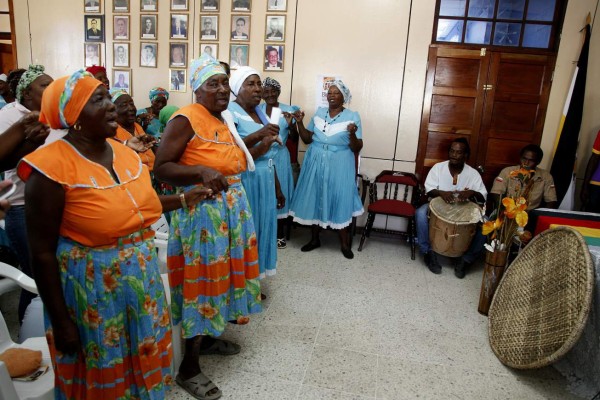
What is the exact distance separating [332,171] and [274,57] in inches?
64.3

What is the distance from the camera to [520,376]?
2244mm

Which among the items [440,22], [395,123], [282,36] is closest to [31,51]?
[282,36]

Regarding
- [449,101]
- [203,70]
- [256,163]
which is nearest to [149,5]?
[256,163]

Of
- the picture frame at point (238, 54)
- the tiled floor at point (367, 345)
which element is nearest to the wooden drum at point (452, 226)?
the tiled floor at point (367, 345)

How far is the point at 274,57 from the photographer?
4.52 meters

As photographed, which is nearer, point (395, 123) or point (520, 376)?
point (520, 376)

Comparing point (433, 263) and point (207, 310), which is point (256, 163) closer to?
point (207, 310)

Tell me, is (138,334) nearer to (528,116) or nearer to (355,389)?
(355,389)

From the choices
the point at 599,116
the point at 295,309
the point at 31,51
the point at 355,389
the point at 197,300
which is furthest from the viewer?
the point at 31,51

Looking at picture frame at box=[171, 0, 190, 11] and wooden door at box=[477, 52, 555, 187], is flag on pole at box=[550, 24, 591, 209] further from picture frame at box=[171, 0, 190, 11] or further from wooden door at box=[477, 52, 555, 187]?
picture frame at box=[171, 0, 190, 11]

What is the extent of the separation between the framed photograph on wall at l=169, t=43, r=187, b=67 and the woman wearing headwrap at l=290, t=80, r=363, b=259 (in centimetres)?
186

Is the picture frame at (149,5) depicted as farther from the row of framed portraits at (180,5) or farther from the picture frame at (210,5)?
the picture frame at (210,5)

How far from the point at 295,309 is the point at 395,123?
8.32ft

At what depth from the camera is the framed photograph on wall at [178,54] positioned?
15.5 ft
